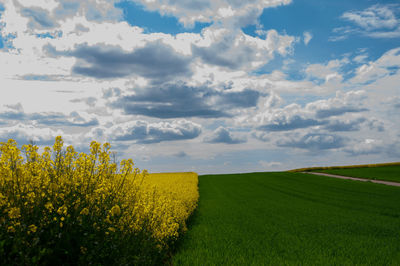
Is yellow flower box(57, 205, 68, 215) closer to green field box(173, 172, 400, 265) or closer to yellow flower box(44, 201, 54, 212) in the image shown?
yellow flower box(44, 201, 54, 212)

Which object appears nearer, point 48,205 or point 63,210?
point 48,205

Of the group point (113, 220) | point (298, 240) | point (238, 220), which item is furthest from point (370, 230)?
point (113, 220)

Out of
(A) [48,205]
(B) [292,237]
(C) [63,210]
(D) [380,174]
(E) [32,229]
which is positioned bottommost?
(B) [292,237]

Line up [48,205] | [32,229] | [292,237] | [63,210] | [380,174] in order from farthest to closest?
[380,174], [292,237], [63,210], [48,205], [32,229]

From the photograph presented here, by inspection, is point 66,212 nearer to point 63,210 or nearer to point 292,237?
point 63,210

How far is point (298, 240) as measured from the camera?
37.7ft

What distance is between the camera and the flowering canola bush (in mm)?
4488

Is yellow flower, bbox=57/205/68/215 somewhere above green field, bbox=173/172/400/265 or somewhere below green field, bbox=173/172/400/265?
above

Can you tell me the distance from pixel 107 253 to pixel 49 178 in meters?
2.02

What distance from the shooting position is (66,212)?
5031 millimetres

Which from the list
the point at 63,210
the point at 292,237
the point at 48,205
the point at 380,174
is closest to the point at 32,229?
the point at 48,205

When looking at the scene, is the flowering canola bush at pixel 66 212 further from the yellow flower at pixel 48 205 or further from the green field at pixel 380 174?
the green field at pixel 380 174

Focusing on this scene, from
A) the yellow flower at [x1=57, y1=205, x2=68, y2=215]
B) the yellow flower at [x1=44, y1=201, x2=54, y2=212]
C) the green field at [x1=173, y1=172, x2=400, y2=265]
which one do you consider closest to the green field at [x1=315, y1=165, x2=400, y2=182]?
the green field at [x1=173, y1=172, x2=400, y2=265]

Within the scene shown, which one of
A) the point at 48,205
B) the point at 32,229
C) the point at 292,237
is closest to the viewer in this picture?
the point at 32,229
